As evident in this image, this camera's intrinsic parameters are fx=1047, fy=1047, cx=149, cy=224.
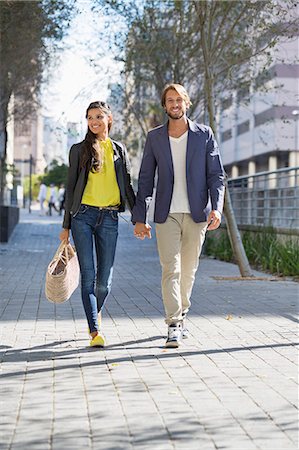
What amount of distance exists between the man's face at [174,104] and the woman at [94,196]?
0.49 meters

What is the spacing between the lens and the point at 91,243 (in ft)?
27.1

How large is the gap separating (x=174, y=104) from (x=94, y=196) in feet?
3.13

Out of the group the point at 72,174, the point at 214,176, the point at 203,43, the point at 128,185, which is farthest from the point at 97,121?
the point at 203,43

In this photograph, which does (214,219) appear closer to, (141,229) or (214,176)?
(214,176)

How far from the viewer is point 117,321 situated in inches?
391

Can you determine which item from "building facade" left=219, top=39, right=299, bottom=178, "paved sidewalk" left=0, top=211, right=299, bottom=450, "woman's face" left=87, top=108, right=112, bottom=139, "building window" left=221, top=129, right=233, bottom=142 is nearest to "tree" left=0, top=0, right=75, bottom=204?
"paved sidewalk" left=0, top=211, right=299, bottom=450

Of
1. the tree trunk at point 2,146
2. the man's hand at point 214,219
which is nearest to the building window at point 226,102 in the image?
the tree trunk at point 2,146

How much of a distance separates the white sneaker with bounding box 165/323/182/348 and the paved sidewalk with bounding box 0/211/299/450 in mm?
63

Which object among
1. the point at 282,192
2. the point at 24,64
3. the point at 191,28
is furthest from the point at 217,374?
the point at 24,64

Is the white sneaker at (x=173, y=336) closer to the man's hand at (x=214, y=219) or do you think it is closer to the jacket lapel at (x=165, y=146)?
the man's hand at (x=214, y=219)

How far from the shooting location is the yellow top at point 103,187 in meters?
8.21

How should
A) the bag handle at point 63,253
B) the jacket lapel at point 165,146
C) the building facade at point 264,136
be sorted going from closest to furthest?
the jacket lapel at point 165,146 < the bag handle at point 63,253 < the building facade at point 264,136

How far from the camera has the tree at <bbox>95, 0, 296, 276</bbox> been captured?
16.6 m

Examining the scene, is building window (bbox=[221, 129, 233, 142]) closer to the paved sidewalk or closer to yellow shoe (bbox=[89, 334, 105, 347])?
the paved sidewalk
